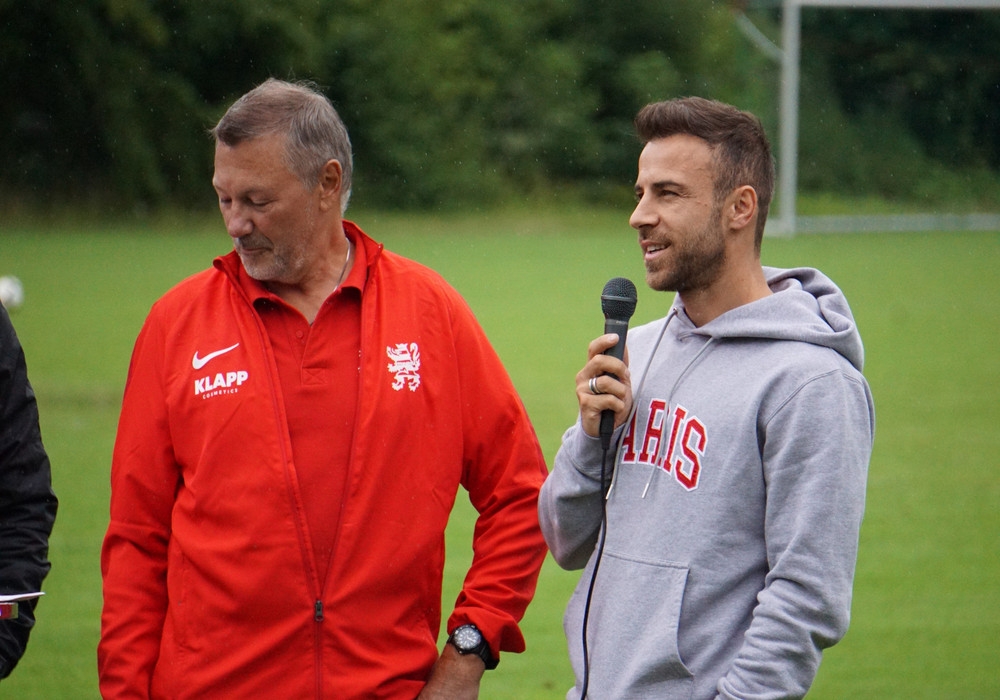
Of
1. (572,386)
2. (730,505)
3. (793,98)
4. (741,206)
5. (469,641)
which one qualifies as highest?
(793,98)

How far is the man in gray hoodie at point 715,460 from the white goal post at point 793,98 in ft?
62.7

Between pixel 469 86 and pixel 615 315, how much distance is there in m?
31.7

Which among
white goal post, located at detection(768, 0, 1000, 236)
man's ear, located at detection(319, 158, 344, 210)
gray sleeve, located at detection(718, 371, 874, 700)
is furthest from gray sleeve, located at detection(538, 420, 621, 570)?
white goal post, located at detection(768, 0, 1000, 236)

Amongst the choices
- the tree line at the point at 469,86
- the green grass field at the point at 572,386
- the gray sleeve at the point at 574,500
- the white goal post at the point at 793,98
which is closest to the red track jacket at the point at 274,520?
the gray sleeve at the point at 574,500

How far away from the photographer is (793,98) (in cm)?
2184

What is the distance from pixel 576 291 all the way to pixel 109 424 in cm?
962

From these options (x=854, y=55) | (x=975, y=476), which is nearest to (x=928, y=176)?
(x=854, y=55)

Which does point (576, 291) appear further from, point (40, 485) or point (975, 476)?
point (40, 485)

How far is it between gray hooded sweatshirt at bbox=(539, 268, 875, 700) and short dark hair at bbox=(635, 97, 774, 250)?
0.22 meters

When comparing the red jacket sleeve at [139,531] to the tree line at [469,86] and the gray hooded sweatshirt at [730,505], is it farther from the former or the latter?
the tree line at [469,86]

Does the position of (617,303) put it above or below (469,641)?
above

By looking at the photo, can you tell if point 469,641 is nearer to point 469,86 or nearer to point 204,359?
point 204,359

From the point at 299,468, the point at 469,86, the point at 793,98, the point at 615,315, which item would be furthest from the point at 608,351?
the point at 469,86

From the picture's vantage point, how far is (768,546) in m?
2.14
